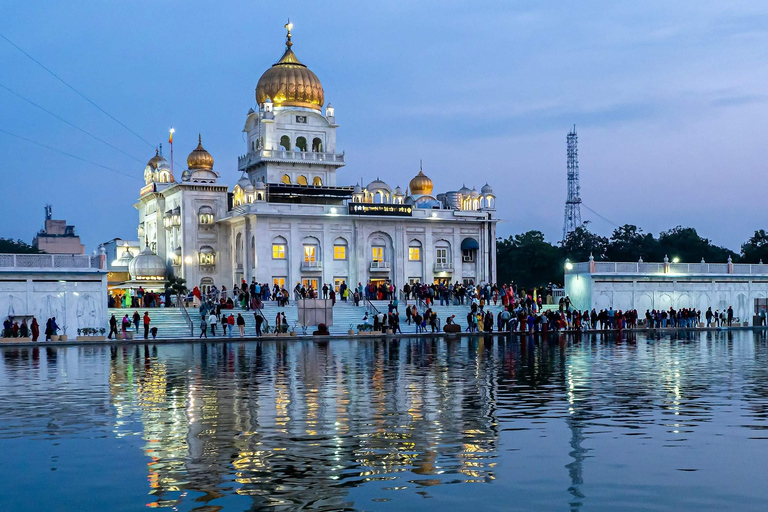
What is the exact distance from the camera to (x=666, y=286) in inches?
2413

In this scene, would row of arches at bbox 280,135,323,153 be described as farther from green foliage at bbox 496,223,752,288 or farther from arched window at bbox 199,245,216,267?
green foliage at bbox 496,223,752,288

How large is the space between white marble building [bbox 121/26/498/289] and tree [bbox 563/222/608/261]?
24140 mm

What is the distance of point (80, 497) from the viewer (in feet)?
30.1

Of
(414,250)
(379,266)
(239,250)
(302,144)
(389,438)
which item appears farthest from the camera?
(302,144)

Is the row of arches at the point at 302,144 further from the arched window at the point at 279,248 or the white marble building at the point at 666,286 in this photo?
the white marble building at the point at 666,286

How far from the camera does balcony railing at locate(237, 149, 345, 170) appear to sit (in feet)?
226

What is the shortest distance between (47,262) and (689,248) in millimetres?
62922

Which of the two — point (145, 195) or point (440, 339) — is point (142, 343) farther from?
point (145, 195)

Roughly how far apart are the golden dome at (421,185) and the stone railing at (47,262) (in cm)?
3322

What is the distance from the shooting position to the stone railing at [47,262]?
4625cm

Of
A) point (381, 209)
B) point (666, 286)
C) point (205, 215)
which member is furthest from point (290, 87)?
point (666, 286)

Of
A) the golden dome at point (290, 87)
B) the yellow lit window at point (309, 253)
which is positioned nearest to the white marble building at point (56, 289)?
the yellow lit window at point (309, 253)

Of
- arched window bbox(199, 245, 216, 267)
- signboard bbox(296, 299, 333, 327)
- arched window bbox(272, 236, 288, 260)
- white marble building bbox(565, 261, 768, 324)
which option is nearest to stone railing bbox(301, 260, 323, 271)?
arched window bbox(272, 236, 288, 260)

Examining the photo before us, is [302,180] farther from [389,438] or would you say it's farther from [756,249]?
[389,438]
